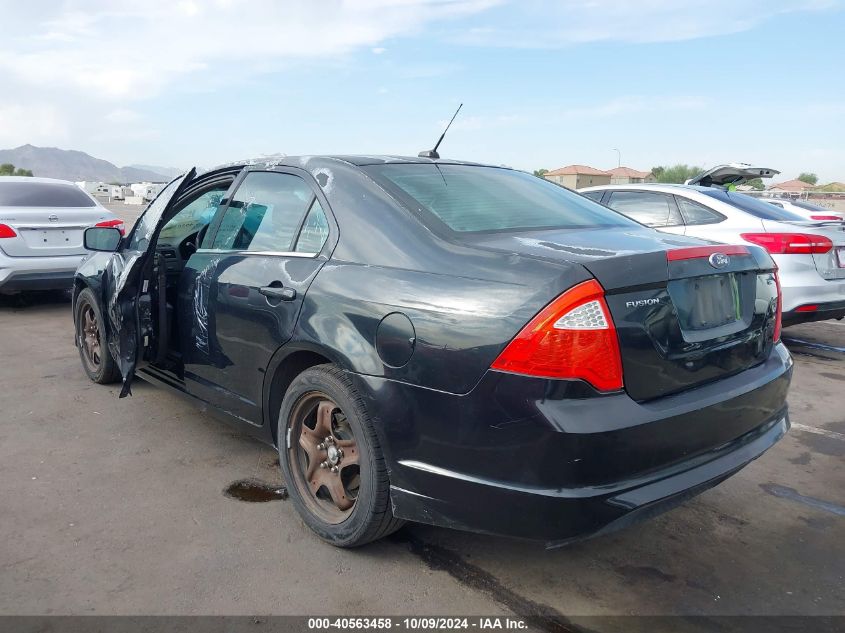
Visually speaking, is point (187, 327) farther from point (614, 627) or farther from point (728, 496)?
point (728, 496)

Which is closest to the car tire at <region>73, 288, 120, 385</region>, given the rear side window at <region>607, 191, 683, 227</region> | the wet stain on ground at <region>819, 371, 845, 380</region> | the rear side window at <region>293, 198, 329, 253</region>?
the rear side window at <region>293, 198, 329, 253</region>

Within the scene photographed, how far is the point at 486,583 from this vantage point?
266cm

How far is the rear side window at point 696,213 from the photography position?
6.47 m

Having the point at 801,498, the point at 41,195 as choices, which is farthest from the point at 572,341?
the point at 41,195

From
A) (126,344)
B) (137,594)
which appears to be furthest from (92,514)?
(126,344)

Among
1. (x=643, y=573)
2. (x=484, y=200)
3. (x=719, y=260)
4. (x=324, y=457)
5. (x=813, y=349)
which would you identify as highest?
(x=484, y=200)

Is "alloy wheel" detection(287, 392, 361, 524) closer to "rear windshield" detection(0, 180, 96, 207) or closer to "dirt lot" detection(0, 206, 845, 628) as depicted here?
"dirt lot" detection(0, 206, 845, 628)

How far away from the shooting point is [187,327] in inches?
150

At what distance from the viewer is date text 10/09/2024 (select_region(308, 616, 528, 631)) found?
2.41 metres

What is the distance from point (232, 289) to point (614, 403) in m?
1.97

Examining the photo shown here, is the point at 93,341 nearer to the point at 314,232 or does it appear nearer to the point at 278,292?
the point at 278,292

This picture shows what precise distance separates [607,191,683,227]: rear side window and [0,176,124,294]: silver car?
557cm

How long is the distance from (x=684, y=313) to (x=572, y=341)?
19.6 inches

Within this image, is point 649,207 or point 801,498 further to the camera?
point 649,207
